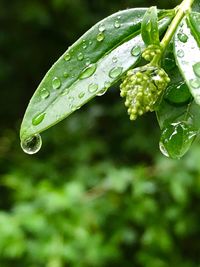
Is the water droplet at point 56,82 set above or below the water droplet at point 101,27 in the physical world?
below

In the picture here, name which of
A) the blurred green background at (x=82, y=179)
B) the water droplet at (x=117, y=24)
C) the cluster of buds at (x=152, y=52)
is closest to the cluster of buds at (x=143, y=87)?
the cluster of buds at (x=152, y=52)

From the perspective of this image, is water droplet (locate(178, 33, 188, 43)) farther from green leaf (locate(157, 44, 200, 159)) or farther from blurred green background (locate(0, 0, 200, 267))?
blurred green background (locate(0, 0, 200, 267))

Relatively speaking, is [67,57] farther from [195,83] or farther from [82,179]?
[82,179]

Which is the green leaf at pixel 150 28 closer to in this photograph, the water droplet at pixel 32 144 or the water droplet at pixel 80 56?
the water droplet at pixel 80 56

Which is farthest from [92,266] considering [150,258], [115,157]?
[115,157]

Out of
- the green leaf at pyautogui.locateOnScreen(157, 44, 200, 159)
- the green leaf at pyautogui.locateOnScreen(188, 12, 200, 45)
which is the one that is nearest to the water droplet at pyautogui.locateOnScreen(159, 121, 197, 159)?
the green leaf at pyautogui.locateOnScreen(157, 44, 200, 159)
